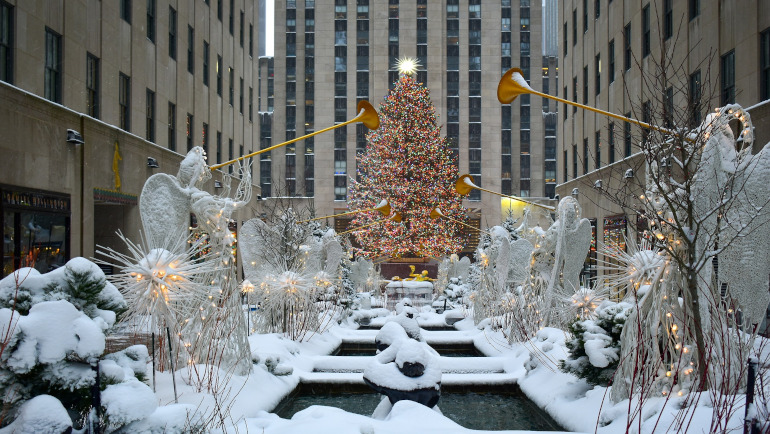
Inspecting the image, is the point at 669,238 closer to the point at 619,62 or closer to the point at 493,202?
the point at 619,62

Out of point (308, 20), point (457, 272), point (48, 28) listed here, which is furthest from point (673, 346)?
point (308, 20)

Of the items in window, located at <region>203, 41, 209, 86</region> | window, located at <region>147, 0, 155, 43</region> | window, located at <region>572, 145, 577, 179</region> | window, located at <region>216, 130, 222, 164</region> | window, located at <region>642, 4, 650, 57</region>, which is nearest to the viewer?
window, located at <region>147, 0, 155, 43</region>

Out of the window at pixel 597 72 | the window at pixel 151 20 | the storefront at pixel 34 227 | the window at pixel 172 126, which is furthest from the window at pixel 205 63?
the window at pixel 597 72

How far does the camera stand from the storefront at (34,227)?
12.8m

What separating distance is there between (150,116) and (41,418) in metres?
18.1

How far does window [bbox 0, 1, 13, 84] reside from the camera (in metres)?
12.5

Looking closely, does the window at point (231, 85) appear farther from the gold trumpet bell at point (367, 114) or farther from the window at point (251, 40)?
the gold trumpet bell at point (367, 114)

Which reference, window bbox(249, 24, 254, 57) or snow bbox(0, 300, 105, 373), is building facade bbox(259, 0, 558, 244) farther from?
snow bbox(0, 300, 105, 373)

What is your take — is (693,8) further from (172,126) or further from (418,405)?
(172,126)

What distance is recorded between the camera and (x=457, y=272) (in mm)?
26031

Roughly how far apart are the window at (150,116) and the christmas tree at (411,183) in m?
12.4

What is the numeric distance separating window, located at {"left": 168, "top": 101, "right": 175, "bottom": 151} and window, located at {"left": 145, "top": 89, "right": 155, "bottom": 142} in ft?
5.07

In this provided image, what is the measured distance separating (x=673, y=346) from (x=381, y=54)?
156 ft

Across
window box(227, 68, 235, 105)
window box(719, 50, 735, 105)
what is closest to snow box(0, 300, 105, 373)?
window box(719, 50, 735, 105)
